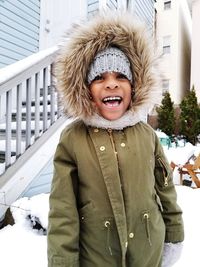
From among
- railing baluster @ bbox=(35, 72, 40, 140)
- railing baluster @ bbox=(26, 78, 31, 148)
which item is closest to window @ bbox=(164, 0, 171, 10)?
railing baluster @ bbox=(35, 72, 40, 140)

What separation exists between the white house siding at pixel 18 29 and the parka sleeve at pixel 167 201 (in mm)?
3437

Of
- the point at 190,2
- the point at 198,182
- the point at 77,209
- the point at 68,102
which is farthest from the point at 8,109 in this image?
the point at 190,2

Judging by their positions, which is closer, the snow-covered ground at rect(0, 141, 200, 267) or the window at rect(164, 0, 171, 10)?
the snow-covered ground at rect(0, 141, 200, 267)

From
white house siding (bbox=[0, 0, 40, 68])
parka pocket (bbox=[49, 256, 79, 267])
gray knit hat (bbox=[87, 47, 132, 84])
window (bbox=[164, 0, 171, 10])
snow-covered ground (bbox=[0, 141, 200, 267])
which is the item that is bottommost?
snow-covered ground (bbox=[0, 141, 200, 267])

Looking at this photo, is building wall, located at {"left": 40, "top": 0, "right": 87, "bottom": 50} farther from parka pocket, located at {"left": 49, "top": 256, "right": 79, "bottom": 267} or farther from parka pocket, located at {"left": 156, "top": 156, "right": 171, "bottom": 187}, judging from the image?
parka pocket, located at {"left": 49, "top": 256, "right": 79, "bottom": 267}

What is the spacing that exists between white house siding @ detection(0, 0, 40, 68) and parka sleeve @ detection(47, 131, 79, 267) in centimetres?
344

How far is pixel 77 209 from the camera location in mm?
1199

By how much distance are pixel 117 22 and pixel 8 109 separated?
5.01ft

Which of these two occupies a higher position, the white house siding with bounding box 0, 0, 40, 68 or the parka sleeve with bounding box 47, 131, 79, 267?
the white house siding with bounding box 0, 0, 40, 68

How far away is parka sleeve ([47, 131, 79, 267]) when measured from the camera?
1.11m

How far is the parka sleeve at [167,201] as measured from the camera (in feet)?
4.46

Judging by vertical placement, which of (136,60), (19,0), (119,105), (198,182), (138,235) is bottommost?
(198,182)

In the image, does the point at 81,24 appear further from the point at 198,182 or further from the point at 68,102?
the point at 198,182

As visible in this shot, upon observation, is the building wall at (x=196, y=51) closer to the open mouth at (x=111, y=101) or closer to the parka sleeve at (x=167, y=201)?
the parka sleeve at (x=167, y=201)
